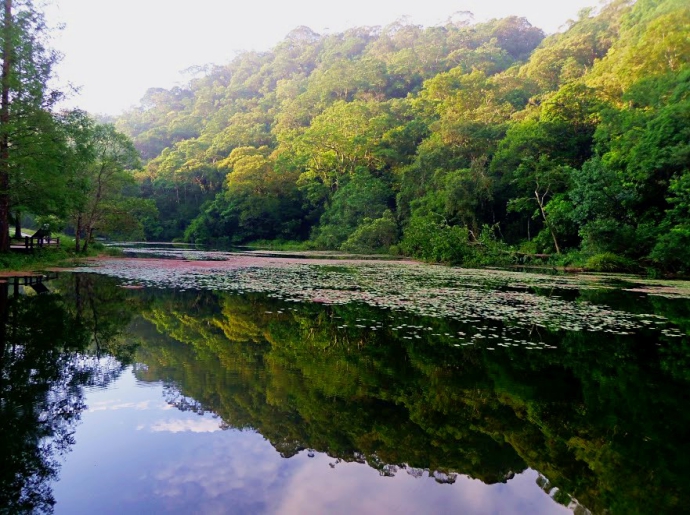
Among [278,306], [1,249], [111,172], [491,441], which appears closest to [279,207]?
[111,172]

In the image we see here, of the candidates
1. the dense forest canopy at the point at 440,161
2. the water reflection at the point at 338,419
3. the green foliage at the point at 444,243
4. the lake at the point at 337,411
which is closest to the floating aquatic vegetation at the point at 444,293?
the lake at the point at 337,411

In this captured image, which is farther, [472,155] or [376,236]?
[376,236]

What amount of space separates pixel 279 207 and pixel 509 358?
50.7 metres

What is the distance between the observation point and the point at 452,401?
18.0ft

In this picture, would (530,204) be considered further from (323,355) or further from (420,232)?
(323,355)

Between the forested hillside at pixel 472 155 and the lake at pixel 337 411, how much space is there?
1632cm

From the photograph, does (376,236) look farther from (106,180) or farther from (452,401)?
(452,401)

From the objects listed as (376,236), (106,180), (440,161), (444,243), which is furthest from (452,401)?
(440,161)

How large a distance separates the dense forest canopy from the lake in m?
13.5

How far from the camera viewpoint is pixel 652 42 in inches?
1252

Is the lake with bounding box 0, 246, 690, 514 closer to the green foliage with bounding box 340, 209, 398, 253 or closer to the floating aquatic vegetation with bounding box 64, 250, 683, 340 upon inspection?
the floating aquatic vegetation with bounding box 64, 250, 683, 340

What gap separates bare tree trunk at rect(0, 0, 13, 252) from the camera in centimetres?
1620

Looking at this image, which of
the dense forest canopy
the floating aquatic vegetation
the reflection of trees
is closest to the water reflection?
the reflection of trees

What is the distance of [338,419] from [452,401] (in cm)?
152
